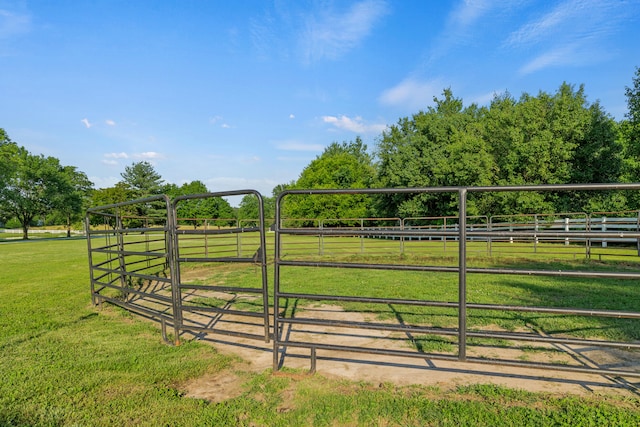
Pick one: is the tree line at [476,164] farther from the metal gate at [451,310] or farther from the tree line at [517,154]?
the metal gate at [451,310]

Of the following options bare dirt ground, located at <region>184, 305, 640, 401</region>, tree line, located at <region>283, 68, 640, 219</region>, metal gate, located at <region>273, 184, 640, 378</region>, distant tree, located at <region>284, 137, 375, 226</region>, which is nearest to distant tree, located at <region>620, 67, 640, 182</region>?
tree line, located at <region>283, 68, 640, 219</region>

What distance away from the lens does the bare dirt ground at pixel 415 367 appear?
2719 mm

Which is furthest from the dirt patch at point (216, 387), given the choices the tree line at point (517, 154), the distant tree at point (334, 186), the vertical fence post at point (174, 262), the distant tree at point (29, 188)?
the distant tree at point (29, 188)

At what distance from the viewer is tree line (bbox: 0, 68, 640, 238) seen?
22.0 m

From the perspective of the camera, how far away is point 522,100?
32.3 metres

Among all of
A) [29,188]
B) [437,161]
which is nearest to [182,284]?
[437,161]

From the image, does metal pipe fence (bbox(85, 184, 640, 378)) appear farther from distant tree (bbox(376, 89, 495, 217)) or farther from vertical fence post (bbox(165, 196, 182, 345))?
distant tree (bbox(376, 89, 495, 217))

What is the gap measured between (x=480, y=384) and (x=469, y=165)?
1035 inches

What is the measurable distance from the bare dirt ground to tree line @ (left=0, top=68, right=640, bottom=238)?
18.0 ft

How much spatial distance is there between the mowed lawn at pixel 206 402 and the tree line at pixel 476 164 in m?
4.99

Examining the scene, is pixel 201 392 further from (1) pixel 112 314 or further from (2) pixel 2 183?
(2) pixel 2 183

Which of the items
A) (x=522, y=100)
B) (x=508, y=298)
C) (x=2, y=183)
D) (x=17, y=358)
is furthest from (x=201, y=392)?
(x=2, y=183)

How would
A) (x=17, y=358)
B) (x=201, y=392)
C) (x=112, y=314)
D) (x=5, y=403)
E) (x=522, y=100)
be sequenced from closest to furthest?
1. (x=5, y=403)
2. (x=201, y=392)
3. (x=17, y=358)
4. (x=112, y=314)
5. (x=522, y=100)

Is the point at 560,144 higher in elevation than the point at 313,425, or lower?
higher
